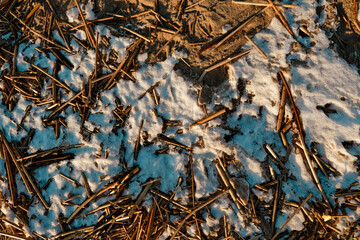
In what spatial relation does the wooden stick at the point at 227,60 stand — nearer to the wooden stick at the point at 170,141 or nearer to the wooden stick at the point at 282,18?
the wooden stick at the point at 282,18

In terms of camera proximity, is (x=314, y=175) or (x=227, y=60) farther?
(x=227, y=60)

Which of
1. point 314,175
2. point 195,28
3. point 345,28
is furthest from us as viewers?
point 195,28

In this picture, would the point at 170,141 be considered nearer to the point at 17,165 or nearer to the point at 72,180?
the point at 72,180

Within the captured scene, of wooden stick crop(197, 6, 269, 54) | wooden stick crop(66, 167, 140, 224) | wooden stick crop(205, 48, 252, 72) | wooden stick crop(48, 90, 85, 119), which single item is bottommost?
wooden stick crop(66, 167, 140, 224)

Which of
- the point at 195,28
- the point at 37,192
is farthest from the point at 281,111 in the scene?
the point at 37,192

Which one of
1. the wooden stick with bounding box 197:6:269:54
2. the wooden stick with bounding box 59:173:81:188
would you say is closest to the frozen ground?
the wooden stick with bounding box 59:173:81:188

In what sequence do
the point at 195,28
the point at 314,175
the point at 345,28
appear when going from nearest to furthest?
1. the point at 314,175
2. the point at 345,28
3. the point at 195,28

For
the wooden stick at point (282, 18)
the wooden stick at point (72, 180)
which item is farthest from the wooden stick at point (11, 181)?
the wooden stick at point (282, 18)

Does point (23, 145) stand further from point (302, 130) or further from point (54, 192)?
point (302, 130)

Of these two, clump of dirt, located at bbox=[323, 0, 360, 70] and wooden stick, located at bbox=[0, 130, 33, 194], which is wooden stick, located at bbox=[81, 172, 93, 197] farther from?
clump of dirt, located at bbox=[323, 0, 360, 70]
